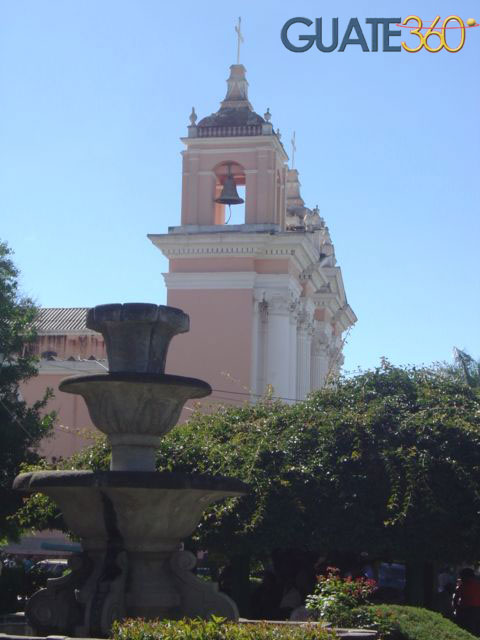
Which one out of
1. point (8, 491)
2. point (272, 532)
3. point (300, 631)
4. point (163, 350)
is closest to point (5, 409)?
point (8, 491)

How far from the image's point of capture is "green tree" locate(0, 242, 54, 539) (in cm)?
2255

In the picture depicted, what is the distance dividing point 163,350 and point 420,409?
7614 millimetres

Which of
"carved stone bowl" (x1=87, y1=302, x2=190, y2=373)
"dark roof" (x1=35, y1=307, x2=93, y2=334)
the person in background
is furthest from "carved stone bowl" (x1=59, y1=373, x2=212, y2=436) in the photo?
"dark roof" (x1=35, y1=307, x2=93, y2=334)

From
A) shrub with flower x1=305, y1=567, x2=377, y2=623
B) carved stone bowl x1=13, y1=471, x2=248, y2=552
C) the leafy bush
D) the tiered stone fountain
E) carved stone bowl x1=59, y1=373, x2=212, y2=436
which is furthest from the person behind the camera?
shrub with flower x1=305, y1=567, x2=377, y2=623

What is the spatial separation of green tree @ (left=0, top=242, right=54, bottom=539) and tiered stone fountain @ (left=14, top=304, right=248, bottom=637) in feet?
35.1

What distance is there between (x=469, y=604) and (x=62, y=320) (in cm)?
2958

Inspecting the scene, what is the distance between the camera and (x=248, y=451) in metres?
18.6

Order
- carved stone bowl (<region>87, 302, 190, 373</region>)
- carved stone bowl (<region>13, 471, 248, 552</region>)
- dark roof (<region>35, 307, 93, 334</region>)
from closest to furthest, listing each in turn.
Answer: carved stone bowl (<region>13, 471, 248, 552</region>), carved stone bowl (<region>87, 302, 190, 373</region>), dark roof (<region>35, 307, 93, 334</region>)

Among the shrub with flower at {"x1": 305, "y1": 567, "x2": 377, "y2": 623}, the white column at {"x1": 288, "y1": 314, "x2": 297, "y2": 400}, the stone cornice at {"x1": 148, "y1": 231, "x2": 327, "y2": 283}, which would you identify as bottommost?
the shrub with flower at {"x1": 305, "y1": 567, "x2": 377, "y2": 623}

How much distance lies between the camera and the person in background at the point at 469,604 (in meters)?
16.5

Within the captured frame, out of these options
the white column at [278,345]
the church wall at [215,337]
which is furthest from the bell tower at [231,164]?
the white column at [278,345]

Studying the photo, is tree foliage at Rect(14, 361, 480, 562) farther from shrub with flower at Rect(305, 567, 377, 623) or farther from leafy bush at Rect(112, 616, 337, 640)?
leafy bush at Rect(112, 616, 337, 640)

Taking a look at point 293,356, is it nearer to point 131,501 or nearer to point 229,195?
point 229,195

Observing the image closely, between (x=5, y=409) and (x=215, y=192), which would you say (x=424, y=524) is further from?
(x=215, y=192)
